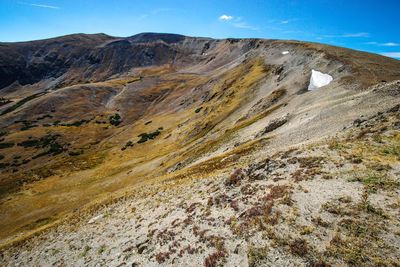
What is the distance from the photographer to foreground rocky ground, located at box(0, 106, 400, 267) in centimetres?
1623

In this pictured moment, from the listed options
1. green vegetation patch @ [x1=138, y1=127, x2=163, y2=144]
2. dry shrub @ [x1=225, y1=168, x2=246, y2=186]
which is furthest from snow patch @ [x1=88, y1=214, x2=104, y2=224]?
green vegetation patch @ [x1=138, y1=127, x2=163, y2=144]

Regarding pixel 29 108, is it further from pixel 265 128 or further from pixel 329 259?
pixel 329 259

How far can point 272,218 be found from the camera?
754 inches

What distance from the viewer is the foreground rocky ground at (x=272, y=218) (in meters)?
16.2

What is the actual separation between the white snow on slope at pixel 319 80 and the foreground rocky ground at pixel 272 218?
3125 cm

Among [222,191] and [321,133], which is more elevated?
[321,133]

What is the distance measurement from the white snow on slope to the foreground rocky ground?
3125cm

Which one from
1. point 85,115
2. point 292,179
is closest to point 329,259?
point 292,179

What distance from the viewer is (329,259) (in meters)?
15.0

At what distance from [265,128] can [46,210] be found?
Result: 41810 mm

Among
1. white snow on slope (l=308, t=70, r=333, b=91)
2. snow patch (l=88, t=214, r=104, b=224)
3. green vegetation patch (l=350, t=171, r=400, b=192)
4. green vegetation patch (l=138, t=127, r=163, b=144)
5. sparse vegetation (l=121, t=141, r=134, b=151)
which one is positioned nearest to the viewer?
green vegetation patch (l=350, t=171, r=400, b=192)

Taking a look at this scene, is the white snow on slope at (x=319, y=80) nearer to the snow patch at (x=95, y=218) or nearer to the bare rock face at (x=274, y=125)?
the bare rock face at (x=274, y=125)

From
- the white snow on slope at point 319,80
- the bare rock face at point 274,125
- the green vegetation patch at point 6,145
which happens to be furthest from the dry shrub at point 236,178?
the green vegetation patch at point 6,145

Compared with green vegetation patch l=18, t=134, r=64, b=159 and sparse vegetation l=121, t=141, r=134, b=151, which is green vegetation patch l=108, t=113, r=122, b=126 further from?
sparse vegetation l=121, t=141, r=134, b=151
